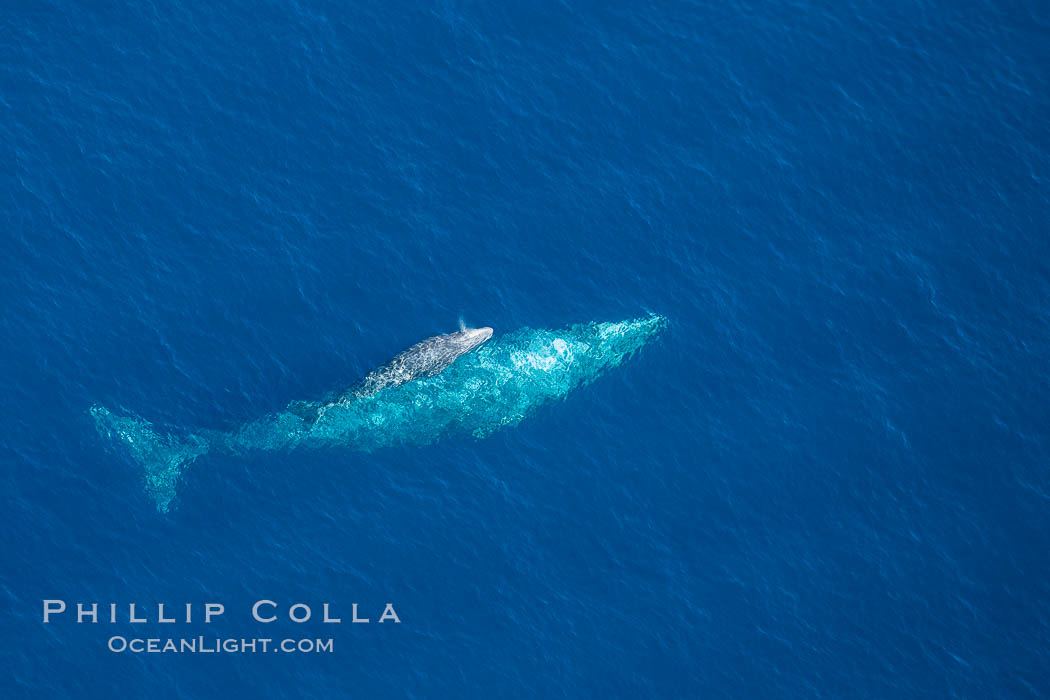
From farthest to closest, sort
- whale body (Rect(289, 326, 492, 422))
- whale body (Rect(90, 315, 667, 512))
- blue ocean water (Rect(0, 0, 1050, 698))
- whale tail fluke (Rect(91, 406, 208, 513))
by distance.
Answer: whale body (Rect(289, 326, 492, 422)) → whale body (Rect(90, 315, 667, 512)) → whale tail fluke (Rect(91, 406, 208, 513)) → blue ocean water (Rect(0, 0, 1050, 698))

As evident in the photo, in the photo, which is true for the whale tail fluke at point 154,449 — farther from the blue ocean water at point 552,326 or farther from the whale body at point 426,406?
the blue ocean water at point 552,326

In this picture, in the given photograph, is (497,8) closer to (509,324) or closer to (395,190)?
(395,190)

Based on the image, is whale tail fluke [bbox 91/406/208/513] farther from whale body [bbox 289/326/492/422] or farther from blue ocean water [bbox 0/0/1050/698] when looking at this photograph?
whale body [bbox 289/326/492/422]

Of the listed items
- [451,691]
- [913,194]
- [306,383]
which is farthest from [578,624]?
[913,194]

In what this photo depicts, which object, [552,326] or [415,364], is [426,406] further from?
[552,326]

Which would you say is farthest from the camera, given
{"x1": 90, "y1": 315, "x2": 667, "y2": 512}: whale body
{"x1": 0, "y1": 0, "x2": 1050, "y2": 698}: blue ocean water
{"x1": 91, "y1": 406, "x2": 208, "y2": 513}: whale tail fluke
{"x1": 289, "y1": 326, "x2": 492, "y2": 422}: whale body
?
{"x1": 289, "y1": 326, "x2": 492, "y2": 422}: whale body

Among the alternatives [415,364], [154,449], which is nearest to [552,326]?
[415,364]

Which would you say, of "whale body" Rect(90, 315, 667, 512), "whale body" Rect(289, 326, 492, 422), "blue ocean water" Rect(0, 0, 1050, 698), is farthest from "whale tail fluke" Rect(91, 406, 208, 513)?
"whale body" Rect(289, 326, 492, 422)
